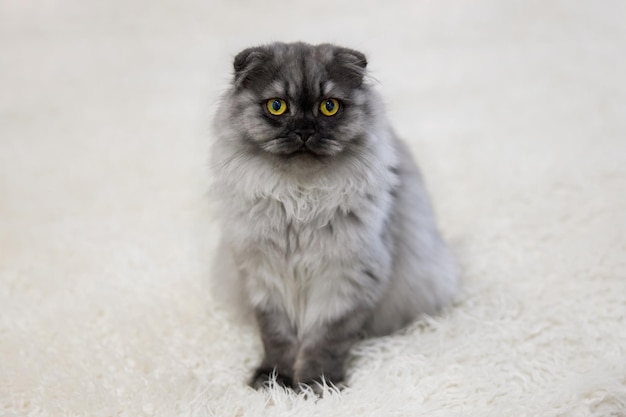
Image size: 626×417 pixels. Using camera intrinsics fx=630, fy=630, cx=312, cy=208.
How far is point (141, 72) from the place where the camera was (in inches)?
153

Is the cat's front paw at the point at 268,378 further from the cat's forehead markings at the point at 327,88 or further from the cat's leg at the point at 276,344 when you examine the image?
the cat's forehead markings at the point at 327,88

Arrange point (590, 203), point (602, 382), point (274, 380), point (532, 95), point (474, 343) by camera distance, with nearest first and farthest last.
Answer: point (602, 382), point (274, 380), point (474, 343), point (590, 203), point (532, 95)

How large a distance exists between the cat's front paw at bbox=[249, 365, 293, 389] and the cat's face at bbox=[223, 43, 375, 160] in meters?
0.63

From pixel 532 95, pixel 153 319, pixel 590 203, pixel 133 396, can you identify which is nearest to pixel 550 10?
pixel 532 95

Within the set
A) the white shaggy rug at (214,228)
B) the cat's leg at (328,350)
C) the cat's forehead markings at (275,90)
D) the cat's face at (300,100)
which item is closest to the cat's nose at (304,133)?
the cat's face at (300,100)

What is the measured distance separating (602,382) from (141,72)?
3.18 meters

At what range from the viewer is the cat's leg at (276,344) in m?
1.84

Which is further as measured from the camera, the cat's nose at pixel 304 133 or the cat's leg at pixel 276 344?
the cat's leg at pixel 276 344

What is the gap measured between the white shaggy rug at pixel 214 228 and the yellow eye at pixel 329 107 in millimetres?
259

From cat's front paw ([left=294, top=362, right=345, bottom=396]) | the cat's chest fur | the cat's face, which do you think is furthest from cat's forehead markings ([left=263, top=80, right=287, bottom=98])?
cat's front paw ([left=294, top=362, right=345, bottom=396])

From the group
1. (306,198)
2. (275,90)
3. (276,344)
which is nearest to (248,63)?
(275,90)

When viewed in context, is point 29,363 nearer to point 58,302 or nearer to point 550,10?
point 58,302

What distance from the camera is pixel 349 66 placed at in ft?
5.64

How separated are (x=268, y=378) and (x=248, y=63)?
0.89 metres
